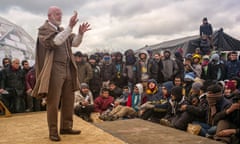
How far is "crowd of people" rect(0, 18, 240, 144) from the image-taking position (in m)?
4.88

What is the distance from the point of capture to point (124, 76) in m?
7.84

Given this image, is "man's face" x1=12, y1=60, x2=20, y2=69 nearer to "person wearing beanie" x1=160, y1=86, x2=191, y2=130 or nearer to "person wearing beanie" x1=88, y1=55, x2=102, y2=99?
"person wearing beanie" x1=88, y1=55, x2=102, y2=99

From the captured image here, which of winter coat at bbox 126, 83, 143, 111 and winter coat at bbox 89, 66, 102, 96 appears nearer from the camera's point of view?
winter coat at bbox 126, 83, 143, 111

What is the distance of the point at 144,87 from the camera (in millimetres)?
7141

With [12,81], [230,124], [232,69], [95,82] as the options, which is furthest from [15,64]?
[230,124]

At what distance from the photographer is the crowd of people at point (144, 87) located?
16.0ft

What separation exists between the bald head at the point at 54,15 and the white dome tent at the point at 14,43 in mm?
7577

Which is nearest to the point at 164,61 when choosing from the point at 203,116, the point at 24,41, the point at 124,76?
the point at 124,76

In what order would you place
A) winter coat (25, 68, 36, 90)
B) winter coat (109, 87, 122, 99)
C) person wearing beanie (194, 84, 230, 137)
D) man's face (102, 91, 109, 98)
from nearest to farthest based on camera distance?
person wearing beanie (194, 84, 230, 137)
winter coat (25, 68, 36, 90)
man's face (102, 91, 109, 98)
winter coat (109, 87, 122, 99)

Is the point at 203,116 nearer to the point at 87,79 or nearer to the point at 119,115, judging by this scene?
the point at 119,115

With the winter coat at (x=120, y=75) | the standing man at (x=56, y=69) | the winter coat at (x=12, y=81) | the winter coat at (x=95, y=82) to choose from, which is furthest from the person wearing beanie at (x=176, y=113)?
the winter coat at (x=12, y=81)

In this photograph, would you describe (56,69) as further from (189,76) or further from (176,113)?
(189,76)

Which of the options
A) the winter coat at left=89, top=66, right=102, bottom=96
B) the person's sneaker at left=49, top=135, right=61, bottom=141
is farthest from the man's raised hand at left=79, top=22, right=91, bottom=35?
the winter coat at left=89, top=66, right=102, bottom=96

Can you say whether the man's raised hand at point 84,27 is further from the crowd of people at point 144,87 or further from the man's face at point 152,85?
the man's face at point 152,85
